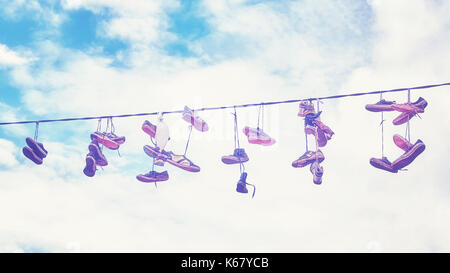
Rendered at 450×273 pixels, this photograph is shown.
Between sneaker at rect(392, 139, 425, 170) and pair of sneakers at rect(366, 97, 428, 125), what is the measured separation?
1.09ft

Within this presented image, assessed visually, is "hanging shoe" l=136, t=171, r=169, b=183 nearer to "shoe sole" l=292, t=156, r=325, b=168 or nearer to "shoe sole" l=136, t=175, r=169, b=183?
"shoe sole" l=136, t=175, r=169, b=183

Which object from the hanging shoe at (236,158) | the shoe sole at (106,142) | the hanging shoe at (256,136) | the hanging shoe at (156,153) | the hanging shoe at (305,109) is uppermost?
the hanging shoe at (305,109)

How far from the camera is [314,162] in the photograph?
228 inches

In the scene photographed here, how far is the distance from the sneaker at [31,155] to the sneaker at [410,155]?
483 centimetres

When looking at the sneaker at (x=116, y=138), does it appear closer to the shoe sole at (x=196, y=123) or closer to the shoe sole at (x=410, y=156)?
the shoe sole at (x=196, y=123)

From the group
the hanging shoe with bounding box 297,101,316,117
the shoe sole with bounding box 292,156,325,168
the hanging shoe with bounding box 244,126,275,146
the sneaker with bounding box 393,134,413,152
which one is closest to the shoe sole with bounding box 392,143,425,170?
the sneaker with bounding box 393,134,413,152

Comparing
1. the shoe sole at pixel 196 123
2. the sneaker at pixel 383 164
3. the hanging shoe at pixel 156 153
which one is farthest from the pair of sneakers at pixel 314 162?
the hanging shoe at pixel 156 153

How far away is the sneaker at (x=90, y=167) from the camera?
→ 6.05m

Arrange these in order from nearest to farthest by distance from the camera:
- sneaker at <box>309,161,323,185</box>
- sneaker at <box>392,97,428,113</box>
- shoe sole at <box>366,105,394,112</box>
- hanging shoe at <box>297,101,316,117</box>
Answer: sneaker at <box>392,97,428,113</box> → shoe sole at <box>366,105,394,112</box> → hanging shoe at <box>297,101,316,117</box> → sneaker at <box>309,161,323,185</box>

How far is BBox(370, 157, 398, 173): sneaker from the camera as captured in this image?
5.29 metres

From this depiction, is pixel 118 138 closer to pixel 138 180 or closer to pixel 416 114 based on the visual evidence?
pixel 138 180

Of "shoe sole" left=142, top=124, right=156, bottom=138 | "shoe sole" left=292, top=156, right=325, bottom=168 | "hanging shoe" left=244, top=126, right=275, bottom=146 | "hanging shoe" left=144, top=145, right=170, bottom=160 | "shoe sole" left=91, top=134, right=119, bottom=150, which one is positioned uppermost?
"shoe sole" left=142, top=124, right=156, bottom=138

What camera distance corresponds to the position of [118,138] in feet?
20.2

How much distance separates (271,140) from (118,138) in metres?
2.14
